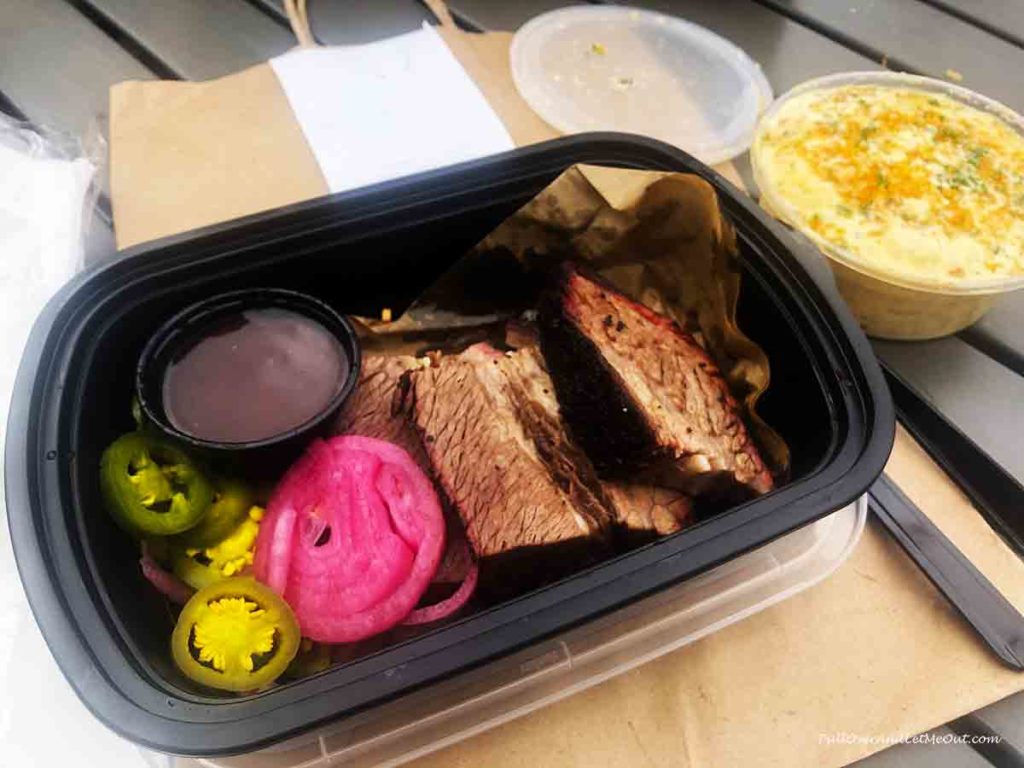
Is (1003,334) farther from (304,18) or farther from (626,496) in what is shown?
(304,18)

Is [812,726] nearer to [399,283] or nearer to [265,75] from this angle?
[399,283]

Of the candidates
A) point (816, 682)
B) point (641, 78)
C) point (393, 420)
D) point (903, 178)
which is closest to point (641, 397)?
point (393, 420)

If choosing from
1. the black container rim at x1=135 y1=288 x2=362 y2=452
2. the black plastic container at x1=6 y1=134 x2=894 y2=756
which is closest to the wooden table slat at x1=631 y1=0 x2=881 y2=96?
the black plastic container at x1=6 y1=134 x2=894 y2=756

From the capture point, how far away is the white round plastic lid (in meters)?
2.23

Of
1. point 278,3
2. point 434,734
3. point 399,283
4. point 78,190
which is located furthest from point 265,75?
point 434,734

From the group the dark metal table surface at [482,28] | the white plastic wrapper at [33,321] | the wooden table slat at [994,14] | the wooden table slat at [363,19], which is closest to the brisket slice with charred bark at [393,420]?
the white plastic wrapper at [33,321]

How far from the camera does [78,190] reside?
74.2 inches

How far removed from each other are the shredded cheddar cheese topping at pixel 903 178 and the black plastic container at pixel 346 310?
1.12 feet

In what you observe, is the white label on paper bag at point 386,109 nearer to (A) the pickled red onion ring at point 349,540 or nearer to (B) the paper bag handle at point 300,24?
(B) the paper bag handle at point 300,24

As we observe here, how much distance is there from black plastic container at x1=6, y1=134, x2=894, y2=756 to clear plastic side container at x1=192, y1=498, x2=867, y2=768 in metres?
0.12

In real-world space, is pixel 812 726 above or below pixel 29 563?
below

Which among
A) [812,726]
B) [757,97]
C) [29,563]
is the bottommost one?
[812,726]

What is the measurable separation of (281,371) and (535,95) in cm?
122

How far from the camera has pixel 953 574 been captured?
1.46 meters
